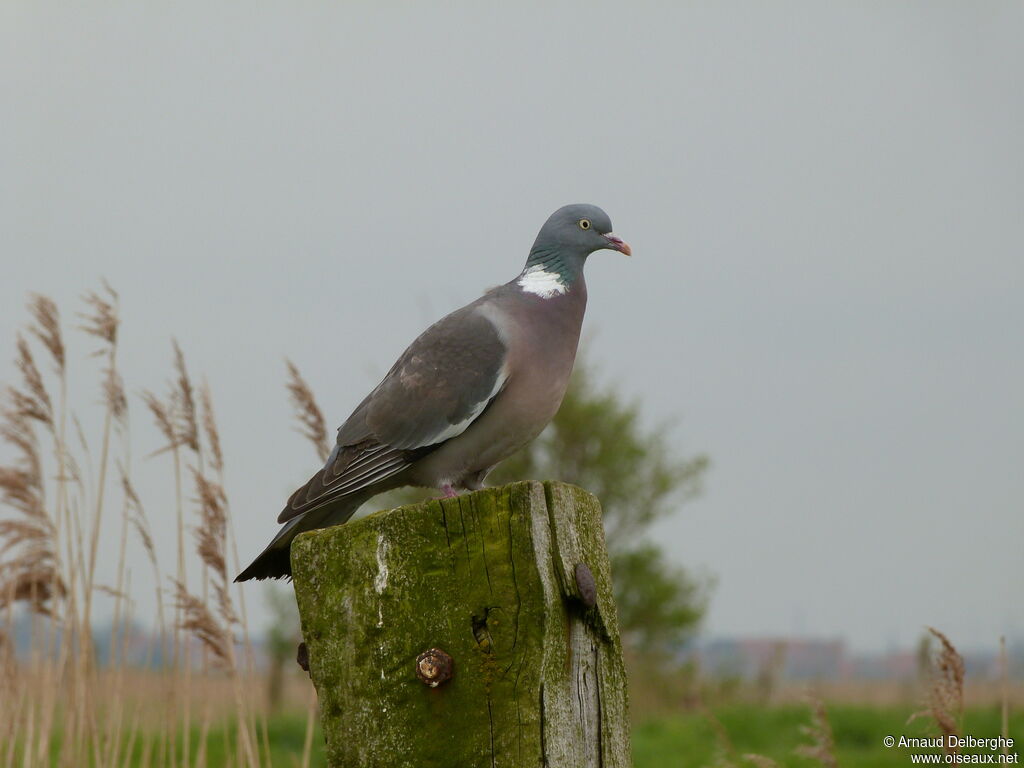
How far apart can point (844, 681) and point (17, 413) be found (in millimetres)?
14477

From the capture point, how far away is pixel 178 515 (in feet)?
16.7

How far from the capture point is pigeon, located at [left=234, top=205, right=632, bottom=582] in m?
4.25

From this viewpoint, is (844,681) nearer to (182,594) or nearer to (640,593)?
(640,593)

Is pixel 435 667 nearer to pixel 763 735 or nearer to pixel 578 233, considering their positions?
pixel 578 233

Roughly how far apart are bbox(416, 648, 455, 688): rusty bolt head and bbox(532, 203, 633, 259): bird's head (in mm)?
2614

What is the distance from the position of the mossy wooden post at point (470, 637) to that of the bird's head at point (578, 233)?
236 centimetres

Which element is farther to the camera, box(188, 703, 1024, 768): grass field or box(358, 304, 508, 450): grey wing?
box(188, 703, 1024, 768): grass field

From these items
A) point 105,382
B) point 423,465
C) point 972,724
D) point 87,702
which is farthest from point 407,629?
point 972,724

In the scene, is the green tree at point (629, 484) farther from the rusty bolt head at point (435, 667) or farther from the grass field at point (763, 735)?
the rusty bolt head at point (435, 667)

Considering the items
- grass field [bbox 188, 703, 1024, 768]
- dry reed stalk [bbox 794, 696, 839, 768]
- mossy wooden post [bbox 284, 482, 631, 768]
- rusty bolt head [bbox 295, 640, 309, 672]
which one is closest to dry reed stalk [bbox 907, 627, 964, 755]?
dry reed stalk [bbox 794, 696, 839, 768]

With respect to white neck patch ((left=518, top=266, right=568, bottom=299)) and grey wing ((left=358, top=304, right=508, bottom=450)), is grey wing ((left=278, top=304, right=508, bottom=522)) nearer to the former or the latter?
grey wing ((left=358, top=304, right=508, bottom=450))

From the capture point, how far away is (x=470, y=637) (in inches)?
93.8

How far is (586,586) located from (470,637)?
0.25 meters

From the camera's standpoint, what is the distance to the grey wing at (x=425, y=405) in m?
4.22
